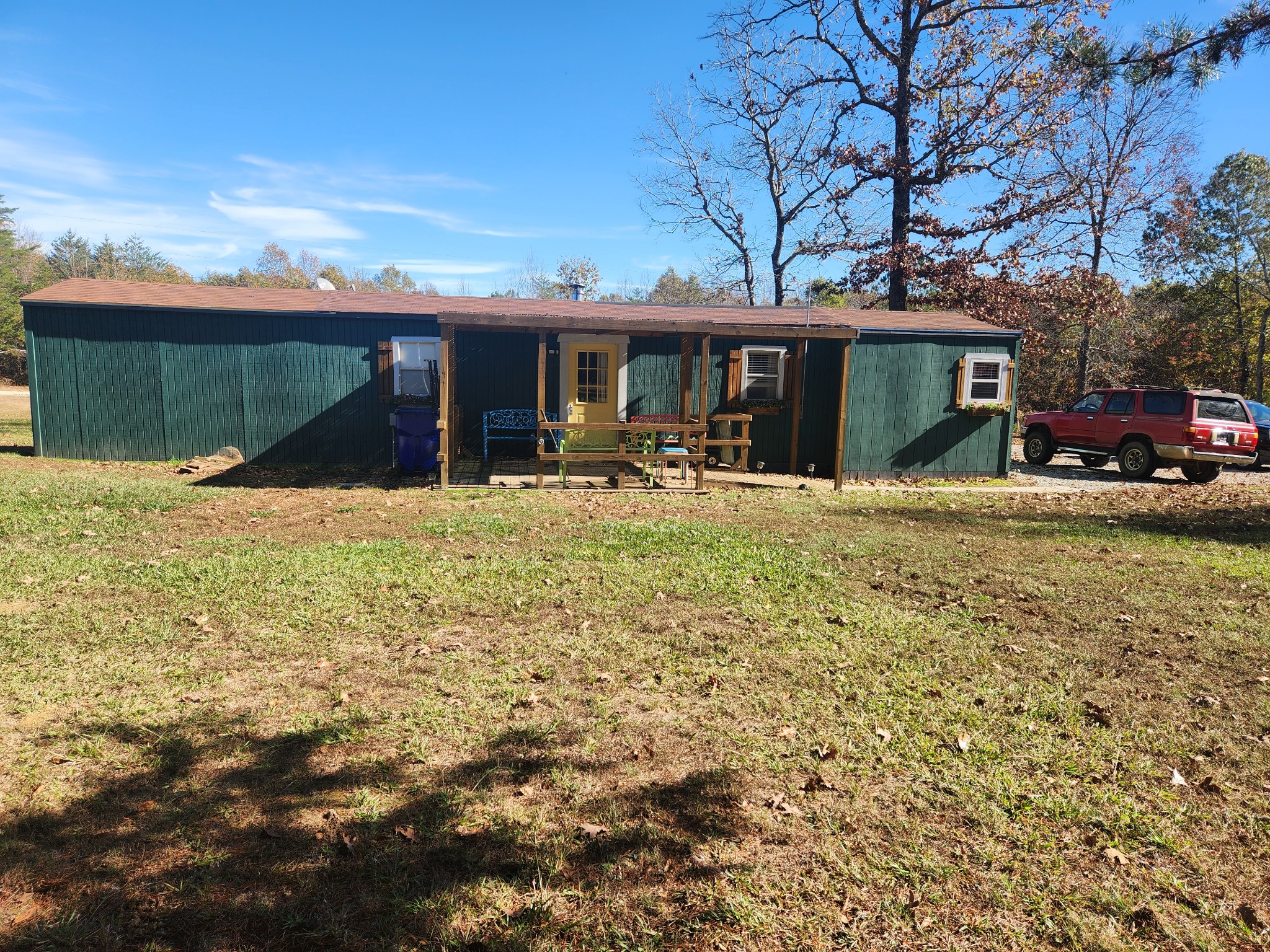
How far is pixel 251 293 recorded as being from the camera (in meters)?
15.1

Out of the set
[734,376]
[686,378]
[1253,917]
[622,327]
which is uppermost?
[622,327]

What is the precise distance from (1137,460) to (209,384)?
59.0 feet

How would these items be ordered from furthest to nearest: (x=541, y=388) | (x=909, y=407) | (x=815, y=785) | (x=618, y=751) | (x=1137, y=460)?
1. (x=1137, y=460)
2. (x=909, y=407)
3. (x=541, y=388)
4. (x=618, y=751)
5. (x=815, y=785)

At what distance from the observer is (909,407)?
14.8m

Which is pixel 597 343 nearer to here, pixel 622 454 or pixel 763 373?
pixel 763 373

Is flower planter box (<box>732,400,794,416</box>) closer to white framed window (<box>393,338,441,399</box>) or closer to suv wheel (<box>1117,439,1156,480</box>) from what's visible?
white framed window (<box>393,338,441,399</box>)

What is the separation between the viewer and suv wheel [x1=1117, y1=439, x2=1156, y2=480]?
1495cm

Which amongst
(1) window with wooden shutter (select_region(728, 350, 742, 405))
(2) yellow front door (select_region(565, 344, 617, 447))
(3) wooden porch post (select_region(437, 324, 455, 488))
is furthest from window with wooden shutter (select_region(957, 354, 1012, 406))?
(3) wooden porch post (select_region(437, 324, 455, 488))

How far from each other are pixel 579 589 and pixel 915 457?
1090 centimetres

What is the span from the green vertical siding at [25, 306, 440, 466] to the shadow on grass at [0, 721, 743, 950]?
37.4 feet

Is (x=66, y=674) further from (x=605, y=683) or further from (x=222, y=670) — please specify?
(x=605, y=683)

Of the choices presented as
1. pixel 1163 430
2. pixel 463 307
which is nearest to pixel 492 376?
pixel 463 307

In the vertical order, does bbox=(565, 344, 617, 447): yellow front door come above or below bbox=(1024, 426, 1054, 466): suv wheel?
above

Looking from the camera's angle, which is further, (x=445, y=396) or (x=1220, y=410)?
(x=1220, y=410)
